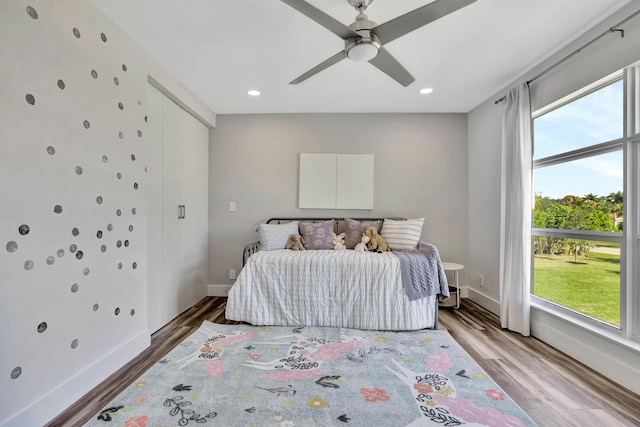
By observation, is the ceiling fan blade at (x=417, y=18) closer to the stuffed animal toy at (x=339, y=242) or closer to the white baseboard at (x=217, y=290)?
the stuffed animal toy at (x=339, y=242)

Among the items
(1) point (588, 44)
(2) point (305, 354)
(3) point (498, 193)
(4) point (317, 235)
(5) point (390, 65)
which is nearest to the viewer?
(5) point (390, 65)

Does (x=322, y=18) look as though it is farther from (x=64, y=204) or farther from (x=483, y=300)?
(x=483, y=300)

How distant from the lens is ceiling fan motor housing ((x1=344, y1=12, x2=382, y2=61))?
1.43 m

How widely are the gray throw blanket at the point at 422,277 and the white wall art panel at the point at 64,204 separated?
2174 millimetres

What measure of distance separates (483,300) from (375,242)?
4.58 feet

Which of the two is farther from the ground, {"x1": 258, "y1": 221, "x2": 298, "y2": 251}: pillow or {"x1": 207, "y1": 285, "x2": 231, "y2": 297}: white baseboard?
{"x1": 258, "y1": 221, "x2": 298, "y2": 251}: pillow

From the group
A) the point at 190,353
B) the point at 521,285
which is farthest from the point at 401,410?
the point at 521,285

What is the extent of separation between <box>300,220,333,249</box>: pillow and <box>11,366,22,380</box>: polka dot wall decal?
219cm

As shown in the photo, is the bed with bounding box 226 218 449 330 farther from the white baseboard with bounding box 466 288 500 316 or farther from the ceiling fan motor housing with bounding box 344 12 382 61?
the ceiling fan motor housing with bounding box 344 12 382 61

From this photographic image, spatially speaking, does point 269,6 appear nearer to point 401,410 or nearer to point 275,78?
point 275,78

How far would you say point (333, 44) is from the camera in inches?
78.8

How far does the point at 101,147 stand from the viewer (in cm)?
171

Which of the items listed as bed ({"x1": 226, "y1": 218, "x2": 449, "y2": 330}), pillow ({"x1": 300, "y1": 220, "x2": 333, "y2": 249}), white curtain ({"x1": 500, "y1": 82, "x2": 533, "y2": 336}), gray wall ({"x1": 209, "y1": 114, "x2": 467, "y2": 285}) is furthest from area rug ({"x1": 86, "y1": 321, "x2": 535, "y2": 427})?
gray wall ({"x1": 209, "y1": 114, "x2": 467, "y2": 285})

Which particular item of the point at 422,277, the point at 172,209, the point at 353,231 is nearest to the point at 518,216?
the point at 422,277
